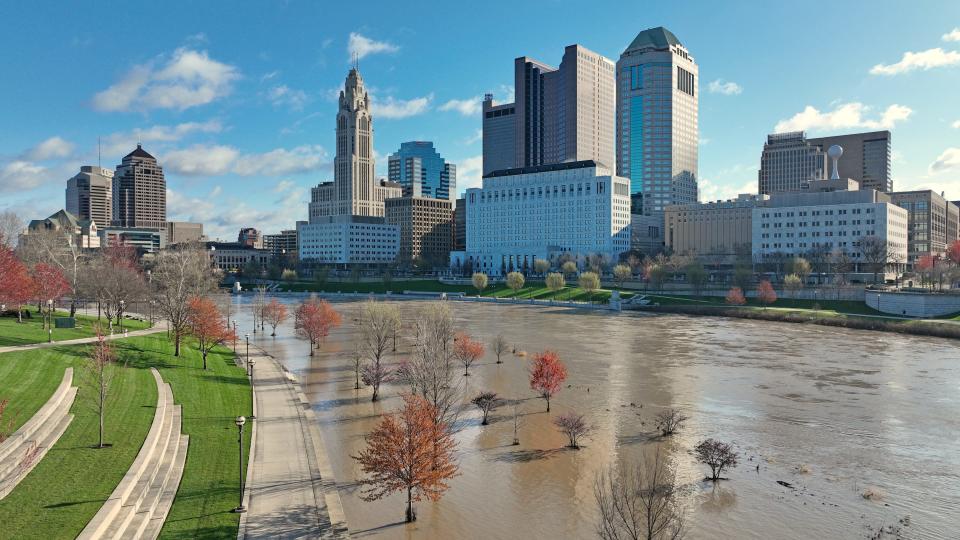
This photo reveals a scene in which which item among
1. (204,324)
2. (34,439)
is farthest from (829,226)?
(34,439)

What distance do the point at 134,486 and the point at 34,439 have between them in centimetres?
539

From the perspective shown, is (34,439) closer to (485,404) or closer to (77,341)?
(485,404)

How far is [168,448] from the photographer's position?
100 feet

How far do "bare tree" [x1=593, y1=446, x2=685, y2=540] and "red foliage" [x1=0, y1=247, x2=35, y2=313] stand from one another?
45.8 metres

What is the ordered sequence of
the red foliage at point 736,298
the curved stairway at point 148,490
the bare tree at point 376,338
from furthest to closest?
1. the red foliage at point 736,298
2. the bare tree at point 376,338
3. the curved stairway at point 148,490

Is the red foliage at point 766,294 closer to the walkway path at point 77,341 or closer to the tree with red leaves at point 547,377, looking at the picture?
the tree with red leaves at point 547,377

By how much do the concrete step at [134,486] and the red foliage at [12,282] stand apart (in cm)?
2406

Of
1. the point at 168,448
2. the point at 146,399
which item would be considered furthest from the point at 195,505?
the point at 146,399

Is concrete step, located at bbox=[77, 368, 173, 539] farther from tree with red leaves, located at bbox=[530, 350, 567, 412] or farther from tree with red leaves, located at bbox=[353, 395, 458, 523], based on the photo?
tree with red leaves, located at bbox=[530, 350, 567, 412]

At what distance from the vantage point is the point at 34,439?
2598cm

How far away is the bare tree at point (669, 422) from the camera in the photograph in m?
39.3

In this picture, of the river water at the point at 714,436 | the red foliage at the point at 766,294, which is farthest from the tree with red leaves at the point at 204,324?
the red foliage at the point at 766,294

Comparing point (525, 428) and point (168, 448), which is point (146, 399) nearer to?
point (168, 448)

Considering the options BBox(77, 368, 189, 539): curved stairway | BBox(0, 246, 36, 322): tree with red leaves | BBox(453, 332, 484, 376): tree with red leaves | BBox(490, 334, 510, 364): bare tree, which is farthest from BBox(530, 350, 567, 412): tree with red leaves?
BBox(0, 246, 36, 322): tree with red leaves
